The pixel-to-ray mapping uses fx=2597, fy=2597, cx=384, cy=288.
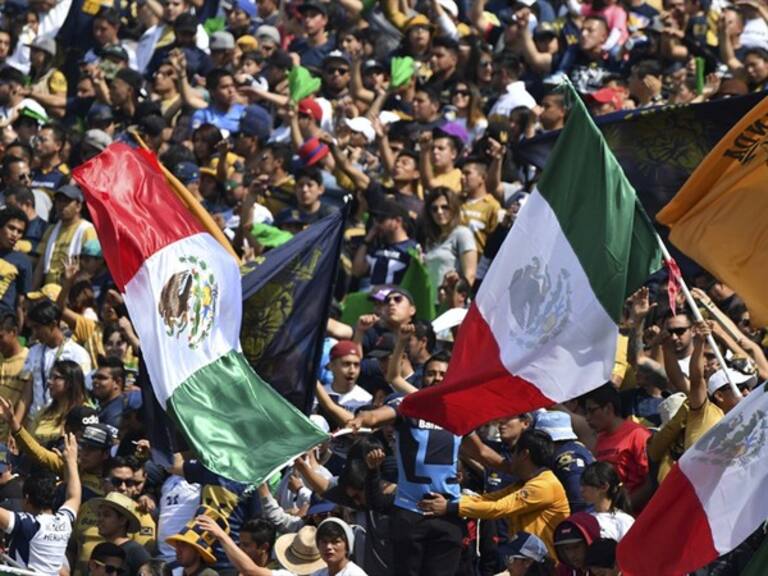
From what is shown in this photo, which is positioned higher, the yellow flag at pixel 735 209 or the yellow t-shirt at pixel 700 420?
the yellow flag at pixel 735 209

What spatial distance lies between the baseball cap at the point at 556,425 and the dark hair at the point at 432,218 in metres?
3.58

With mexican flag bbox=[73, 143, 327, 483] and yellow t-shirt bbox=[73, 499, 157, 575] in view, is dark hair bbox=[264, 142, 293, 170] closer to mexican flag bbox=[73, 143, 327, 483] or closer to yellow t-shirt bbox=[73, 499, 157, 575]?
yellow t-shirt bbox=[73, 499, 157, 575]

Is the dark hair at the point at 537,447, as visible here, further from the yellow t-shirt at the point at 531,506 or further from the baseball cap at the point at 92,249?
the baseball cap at the point at 92,249

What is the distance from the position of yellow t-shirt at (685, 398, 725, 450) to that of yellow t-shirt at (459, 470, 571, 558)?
0.88 meters

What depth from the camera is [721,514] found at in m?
11.8

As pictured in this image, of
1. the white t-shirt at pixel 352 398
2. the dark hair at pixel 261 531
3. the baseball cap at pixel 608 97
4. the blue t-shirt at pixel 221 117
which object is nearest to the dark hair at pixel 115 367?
the white t-shirt at pixel 352 398

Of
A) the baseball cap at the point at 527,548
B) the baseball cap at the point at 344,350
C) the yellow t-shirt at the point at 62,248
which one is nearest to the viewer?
the baseball cap at the point at 527,548

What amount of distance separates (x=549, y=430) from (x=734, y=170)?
2832 mm

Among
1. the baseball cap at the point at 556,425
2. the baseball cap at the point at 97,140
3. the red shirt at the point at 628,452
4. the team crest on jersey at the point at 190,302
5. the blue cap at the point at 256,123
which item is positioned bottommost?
the baseball cap at the point at 97,140

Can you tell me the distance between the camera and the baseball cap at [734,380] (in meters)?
14.0

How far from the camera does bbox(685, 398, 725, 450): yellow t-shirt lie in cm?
1340

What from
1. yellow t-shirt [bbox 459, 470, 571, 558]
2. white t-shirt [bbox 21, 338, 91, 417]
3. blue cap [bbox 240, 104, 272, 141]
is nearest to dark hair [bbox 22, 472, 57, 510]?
white t-shirt [bbox 21, 338, 91, 417]

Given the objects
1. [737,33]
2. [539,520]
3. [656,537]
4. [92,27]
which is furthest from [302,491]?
[92,27]

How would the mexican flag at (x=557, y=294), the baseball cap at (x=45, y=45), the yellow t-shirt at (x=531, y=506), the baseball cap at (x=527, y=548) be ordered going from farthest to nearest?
the baseball cap at (x=45, y=45)
the yellow t-shirt at (x=531, y=506)
the baseball cap at (x=527, y=548)
the mexican flag at (x=557, y=294)
